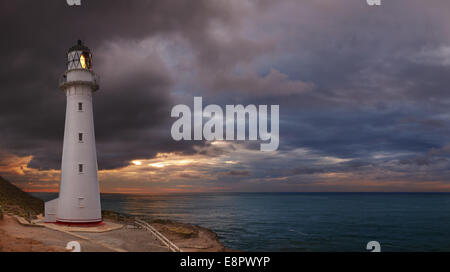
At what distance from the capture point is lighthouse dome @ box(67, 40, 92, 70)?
2850cm

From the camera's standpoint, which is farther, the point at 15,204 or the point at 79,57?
the point at 15,204

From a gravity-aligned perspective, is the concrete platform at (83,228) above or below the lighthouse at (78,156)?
below

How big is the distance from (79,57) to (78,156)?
27.9 feet

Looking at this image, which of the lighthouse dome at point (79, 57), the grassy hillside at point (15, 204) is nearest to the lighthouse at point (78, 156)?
the lighthouse dome at point (79, 57)

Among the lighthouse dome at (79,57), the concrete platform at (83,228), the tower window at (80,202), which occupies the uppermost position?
the lighthouse dome at (79,57)

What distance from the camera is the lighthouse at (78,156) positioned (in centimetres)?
2709

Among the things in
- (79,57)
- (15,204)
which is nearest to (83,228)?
(79,57)

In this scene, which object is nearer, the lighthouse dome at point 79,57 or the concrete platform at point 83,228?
the concrete platform at point 83,228

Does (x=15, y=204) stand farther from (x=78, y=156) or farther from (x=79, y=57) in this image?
(x=79, y=57)

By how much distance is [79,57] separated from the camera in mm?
28578

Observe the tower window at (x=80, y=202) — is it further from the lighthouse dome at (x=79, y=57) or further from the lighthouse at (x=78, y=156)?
the lighthouse dome at (x=79, y=57)

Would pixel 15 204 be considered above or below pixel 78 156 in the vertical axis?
below

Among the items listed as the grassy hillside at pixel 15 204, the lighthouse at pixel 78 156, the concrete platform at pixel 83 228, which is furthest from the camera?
the grassy hillside at pixel 15 204

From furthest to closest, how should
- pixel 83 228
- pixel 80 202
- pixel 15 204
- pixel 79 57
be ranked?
pixel 15 204
pixel 79 57
pixel 80 202
pixel 83 228
